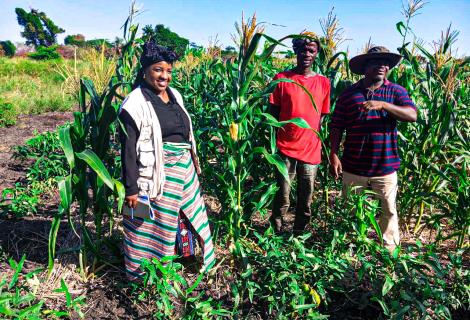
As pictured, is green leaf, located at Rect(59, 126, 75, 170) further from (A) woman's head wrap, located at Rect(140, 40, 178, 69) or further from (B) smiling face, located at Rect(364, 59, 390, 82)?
(B) smiling face, located at Rect(364, 59, 390, 82)

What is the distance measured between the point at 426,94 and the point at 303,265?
5.84 ft

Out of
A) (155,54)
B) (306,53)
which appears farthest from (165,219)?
(306,53)

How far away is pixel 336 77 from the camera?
2.84m

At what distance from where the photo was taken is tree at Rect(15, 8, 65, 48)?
4422cm

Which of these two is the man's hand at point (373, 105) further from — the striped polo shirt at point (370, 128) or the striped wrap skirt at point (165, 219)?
the striped wrap skirt at point (165, 219)

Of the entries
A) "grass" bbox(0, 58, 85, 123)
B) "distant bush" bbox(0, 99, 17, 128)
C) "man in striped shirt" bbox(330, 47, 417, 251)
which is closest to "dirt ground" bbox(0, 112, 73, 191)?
"distant bush" bbox(0, 99, 17, 128)

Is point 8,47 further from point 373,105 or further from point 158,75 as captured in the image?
point 373,105

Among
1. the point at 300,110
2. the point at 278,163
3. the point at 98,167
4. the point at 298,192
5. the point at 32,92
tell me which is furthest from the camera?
the point at 32,92

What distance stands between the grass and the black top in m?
1.78

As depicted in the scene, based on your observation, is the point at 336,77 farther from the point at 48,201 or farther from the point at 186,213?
the point at 48,201

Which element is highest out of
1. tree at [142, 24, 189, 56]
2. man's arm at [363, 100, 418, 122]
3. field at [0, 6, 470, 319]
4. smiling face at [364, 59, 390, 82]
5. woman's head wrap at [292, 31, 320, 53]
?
tree at [142, 24, 189, 56]

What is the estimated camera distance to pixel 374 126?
2240mm

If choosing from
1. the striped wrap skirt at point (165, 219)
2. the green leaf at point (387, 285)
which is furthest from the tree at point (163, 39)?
the green leaf at point (387, 285)

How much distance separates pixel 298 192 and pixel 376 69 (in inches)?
40.5
